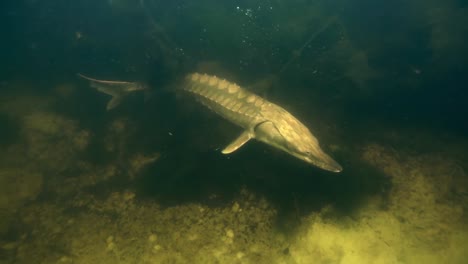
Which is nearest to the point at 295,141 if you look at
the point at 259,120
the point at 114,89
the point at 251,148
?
the point at 259,120

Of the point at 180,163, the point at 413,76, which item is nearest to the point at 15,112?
the point at 180,163

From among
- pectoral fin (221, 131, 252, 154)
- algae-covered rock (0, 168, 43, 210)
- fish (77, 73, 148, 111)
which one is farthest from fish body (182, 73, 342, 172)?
algae-covered rock (0, 168, 43, 210)

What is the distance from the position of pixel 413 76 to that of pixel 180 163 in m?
6.85

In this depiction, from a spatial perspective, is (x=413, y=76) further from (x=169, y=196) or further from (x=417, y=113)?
(x=169, y=196)

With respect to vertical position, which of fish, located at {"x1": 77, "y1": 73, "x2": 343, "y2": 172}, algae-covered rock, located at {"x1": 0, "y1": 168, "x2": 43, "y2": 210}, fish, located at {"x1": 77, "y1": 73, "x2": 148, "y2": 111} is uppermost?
fish, located at {"x1": 77, "y1": 73, "x2": 343, "y2": 172}

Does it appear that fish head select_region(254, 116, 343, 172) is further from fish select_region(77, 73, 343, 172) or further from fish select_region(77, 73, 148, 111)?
fish select_region(77, 73, 148, 111)

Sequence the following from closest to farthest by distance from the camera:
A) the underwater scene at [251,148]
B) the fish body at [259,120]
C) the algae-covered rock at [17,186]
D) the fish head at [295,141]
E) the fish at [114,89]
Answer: the underwater scene at [251,148]
the fish head at [295,141]
the fish body at [259,120]
the algae-covered rock at [17,186]
the fish at [114,89]

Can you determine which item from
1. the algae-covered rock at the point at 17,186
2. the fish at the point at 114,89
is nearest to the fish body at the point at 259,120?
the fish at the point at 114,89

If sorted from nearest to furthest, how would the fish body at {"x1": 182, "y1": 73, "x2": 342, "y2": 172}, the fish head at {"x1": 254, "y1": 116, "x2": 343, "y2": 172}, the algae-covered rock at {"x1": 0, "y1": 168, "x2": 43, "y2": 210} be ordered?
the fish head at {"x1": 254, "y1": 116, "x2": 343, "y2": 172}, the fish body at {"x1": 182, "y1": 73, "x2": 342, "y2": 172}, the algae-covered rock at {"x1": 0, "y1": 168, "x2": 43, "y2": 210}

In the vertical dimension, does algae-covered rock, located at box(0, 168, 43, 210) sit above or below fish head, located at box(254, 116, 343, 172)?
below

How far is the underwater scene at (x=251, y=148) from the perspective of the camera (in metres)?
3.75

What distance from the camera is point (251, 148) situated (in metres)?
5.30

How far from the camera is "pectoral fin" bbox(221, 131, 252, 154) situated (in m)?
4.68

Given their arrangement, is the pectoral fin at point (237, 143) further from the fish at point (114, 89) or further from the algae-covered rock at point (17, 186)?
the fish at point (114, 89)
